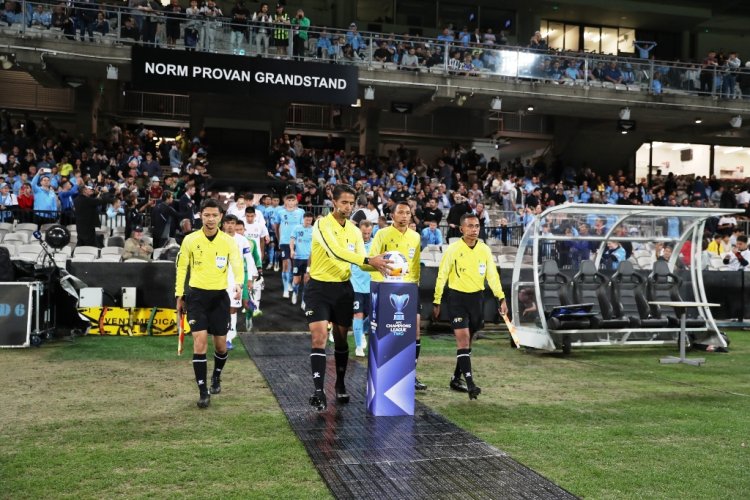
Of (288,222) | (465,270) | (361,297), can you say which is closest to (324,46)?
(288,222)

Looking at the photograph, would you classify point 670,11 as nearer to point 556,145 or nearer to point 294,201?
point 556,145

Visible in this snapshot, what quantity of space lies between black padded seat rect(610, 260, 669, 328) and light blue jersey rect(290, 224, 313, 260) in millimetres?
5677

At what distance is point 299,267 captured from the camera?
47.6 ft

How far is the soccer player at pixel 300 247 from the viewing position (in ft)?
46.8

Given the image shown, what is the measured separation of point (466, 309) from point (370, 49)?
18258 millimetres

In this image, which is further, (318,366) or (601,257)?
(601,257)

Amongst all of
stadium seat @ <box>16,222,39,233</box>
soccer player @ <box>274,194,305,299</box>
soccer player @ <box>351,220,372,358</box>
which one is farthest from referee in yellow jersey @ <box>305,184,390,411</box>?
stadium seat @ <box>16,222,39,233</box>

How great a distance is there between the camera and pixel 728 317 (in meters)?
17.5

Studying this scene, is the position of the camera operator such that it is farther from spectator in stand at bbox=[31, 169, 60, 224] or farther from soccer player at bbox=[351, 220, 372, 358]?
soccer player at bbox=[351, 220, 372, 358]

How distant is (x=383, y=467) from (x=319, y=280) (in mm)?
2522

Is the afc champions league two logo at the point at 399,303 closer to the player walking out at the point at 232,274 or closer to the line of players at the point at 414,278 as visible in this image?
A: the line of players at the point at 414,278

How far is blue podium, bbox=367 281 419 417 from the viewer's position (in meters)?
7.14

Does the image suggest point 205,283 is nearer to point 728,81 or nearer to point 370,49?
point 370,49

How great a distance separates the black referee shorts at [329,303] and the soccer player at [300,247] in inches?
264
